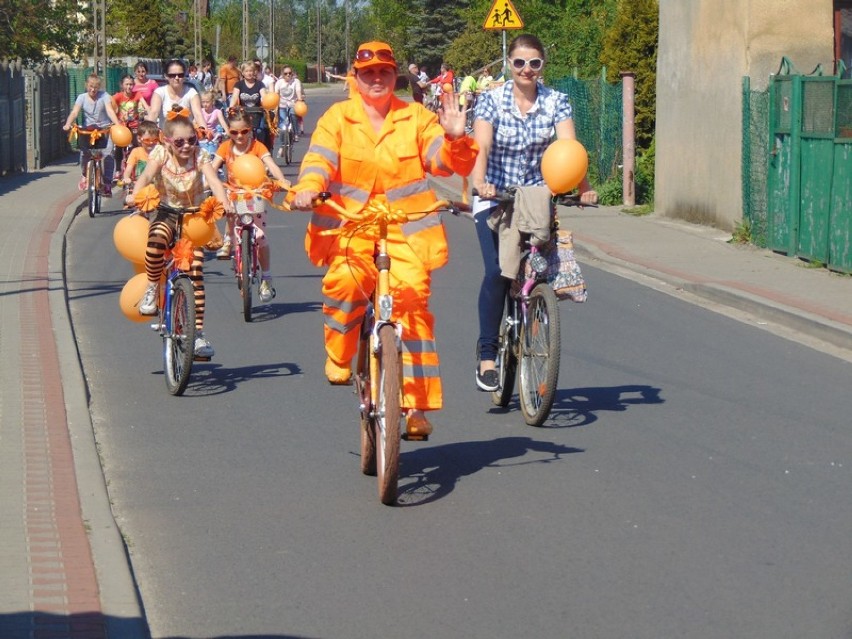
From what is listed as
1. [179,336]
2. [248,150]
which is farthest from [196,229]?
[248,150]

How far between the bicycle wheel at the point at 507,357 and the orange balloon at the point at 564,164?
1.11 m

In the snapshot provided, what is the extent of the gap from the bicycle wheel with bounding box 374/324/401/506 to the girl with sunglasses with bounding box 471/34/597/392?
1.94 m

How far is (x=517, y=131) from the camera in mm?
8562

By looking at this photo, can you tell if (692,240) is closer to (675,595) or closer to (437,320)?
(437,320)

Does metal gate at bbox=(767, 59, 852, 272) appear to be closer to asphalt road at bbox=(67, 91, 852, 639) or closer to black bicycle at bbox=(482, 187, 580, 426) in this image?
asphalt road at bbox=(67, 91, 852, 639)

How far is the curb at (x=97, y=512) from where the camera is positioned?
A: 529 centimetres

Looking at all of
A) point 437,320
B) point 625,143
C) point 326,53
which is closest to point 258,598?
point 437,320

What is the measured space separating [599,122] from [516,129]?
58.1ft

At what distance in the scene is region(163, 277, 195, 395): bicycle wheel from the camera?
30.9ft

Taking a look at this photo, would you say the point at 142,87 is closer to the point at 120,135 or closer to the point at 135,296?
the point at 120,135

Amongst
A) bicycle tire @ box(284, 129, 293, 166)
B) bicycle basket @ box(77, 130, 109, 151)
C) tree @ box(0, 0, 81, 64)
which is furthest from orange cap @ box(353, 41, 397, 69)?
tree @ box(0, 0, 81, 64)

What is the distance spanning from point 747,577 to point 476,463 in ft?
7.16

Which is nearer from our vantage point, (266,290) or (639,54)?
(266,290)

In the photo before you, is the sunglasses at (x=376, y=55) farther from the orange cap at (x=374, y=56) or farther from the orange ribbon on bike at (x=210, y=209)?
the orange ribbon on bike at (x=210, y=209)
